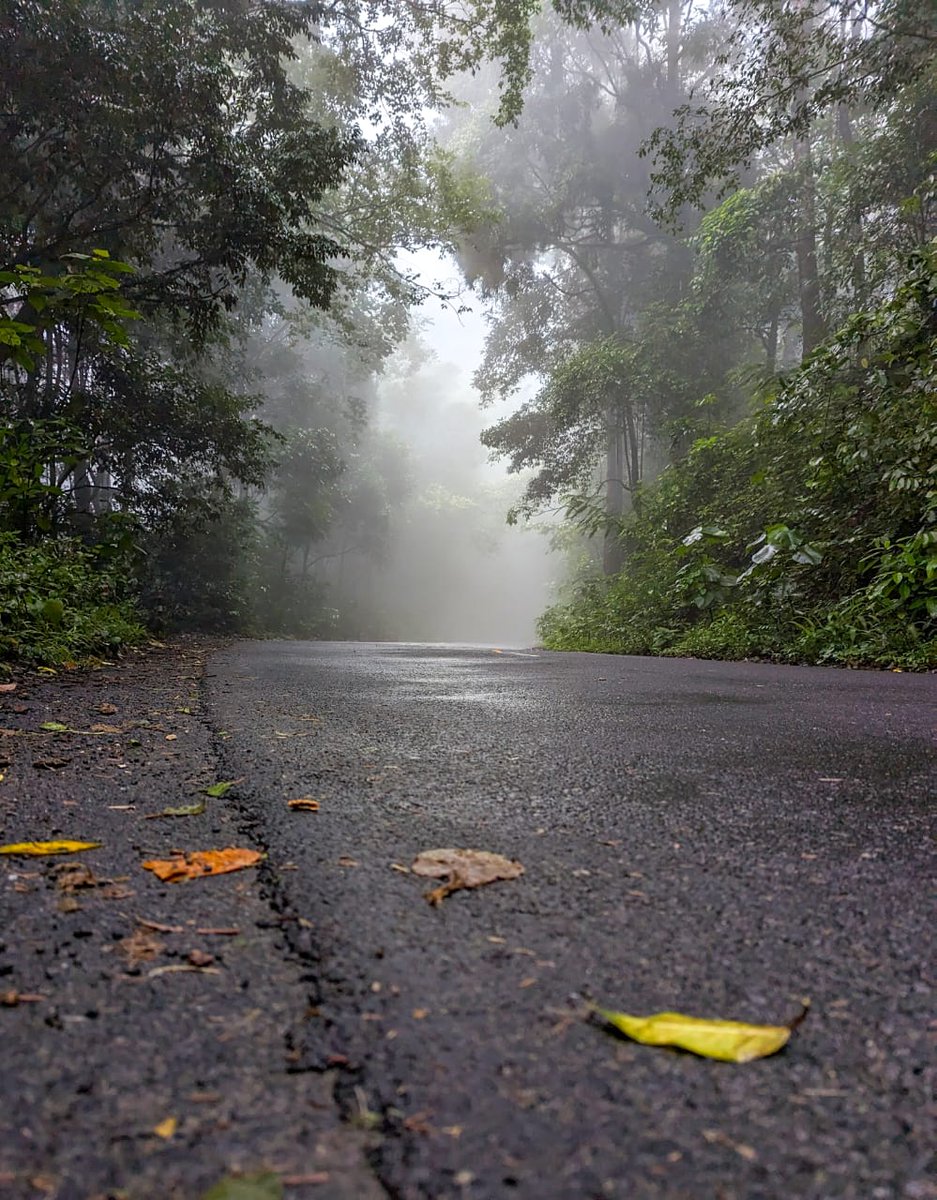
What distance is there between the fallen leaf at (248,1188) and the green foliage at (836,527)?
4731 mm

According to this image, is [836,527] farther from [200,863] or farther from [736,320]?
[736,320]

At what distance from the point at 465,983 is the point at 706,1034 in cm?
21

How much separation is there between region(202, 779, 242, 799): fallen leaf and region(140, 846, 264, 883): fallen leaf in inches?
12.6

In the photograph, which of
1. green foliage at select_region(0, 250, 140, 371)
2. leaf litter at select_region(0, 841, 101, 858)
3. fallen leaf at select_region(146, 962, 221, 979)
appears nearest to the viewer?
fallen leaf at select_region(146, 962, 221, 979)

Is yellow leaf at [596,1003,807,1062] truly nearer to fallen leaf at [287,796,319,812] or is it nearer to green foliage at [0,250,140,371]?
fallen leaf at [287,796,319,812]

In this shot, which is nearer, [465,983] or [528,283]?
[465,983]

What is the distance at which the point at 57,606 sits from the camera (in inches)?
147

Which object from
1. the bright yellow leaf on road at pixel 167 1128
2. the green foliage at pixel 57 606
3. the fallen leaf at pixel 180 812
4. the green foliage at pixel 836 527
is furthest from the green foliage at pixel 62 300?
the green foliage at pixel 836 527

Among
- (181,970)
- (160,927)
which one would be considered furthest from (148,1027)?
(160,927)

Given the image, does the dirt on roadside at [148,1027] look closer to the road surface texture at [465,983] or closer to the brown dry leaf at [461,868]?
the road surface texture at [465,983]

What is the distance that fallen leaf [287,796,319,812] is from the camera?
48.8 inches

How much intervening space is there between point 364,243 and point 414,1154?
46.1ft

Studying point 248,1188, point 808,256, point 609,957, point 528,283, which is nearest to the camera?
point 248,1188

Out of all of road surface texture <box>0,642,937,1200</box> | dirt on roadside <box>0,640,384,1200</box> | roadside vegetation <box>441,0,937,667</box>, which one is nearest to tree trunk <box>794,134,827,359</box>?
roadside vegetation <box>441,0,937,667</box>
